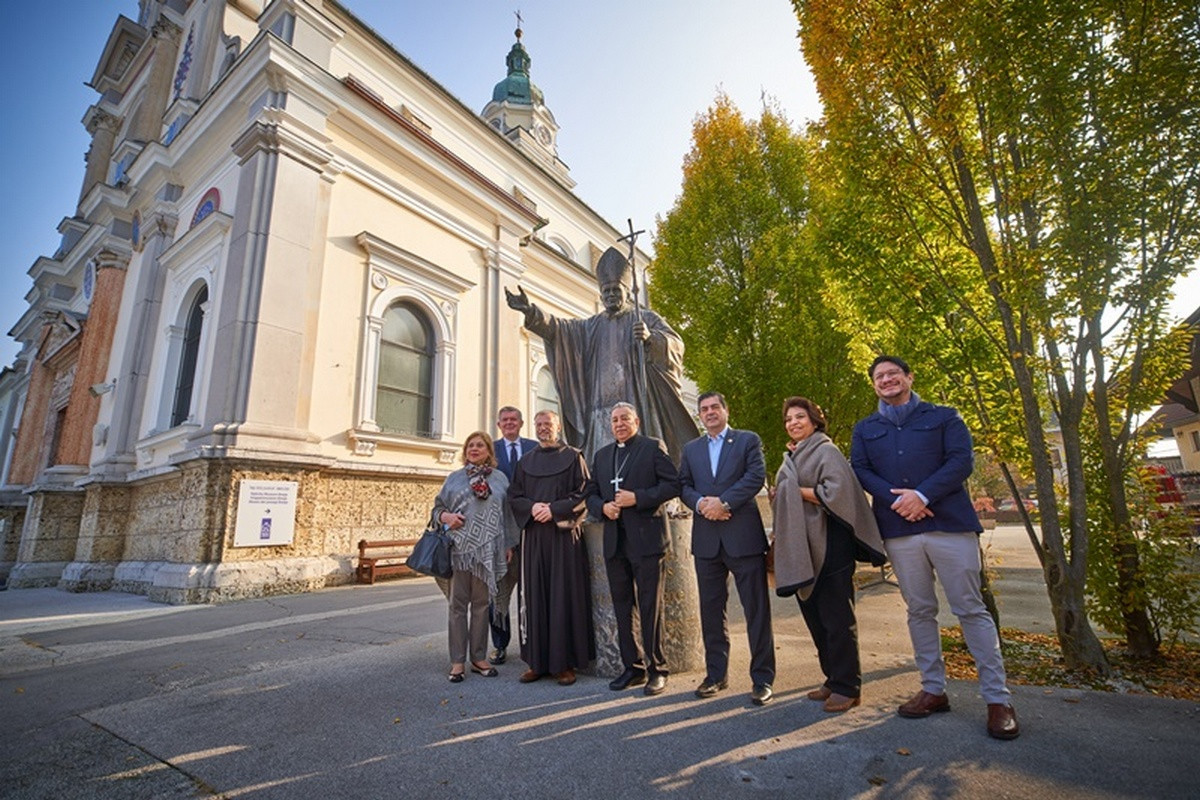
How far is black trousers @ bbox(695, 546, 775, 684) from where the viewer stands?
3289mm

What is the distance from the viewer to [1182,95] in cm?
395

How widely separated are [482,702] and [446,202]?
1355cm

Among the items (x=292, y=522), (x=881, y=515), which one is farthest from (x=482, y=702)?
(x=292, y=522)

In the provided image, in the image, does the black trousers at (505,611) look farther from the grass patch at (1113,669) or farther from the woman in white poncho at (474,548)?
the grass patch at (1113,669)

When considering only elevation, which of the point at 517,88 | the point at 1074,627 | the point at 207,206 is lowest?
the point at 1074,627

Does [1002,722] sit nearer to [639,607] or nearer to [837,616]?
[837,616]

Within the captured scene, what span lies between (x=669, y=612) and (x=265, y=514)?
747 centimetres

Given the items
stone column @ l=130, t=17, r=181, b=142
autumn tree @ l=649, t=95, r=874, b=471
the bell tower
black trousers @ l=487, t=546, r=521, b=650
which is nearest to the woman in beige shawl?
black trousers @ l=487, t=546, r=521, b=650

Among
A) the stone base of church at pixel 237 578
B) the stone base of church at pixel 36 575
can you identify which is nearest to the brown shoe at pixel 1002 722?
the stone base of church at pixel 237 578

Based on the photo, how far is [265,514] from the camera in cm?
861

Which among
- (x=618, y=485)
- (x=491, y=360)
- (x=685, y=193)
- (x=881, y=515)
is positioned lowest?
(x=881, y=515)

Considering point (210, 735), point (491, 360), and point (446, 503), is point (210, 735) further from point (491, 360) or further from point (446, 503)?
point (491, 360)

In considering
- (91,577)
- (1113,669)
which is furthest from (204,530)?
(1113,669)

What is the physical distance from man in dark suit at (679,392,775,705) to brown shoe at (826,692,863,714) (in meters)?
0.33
